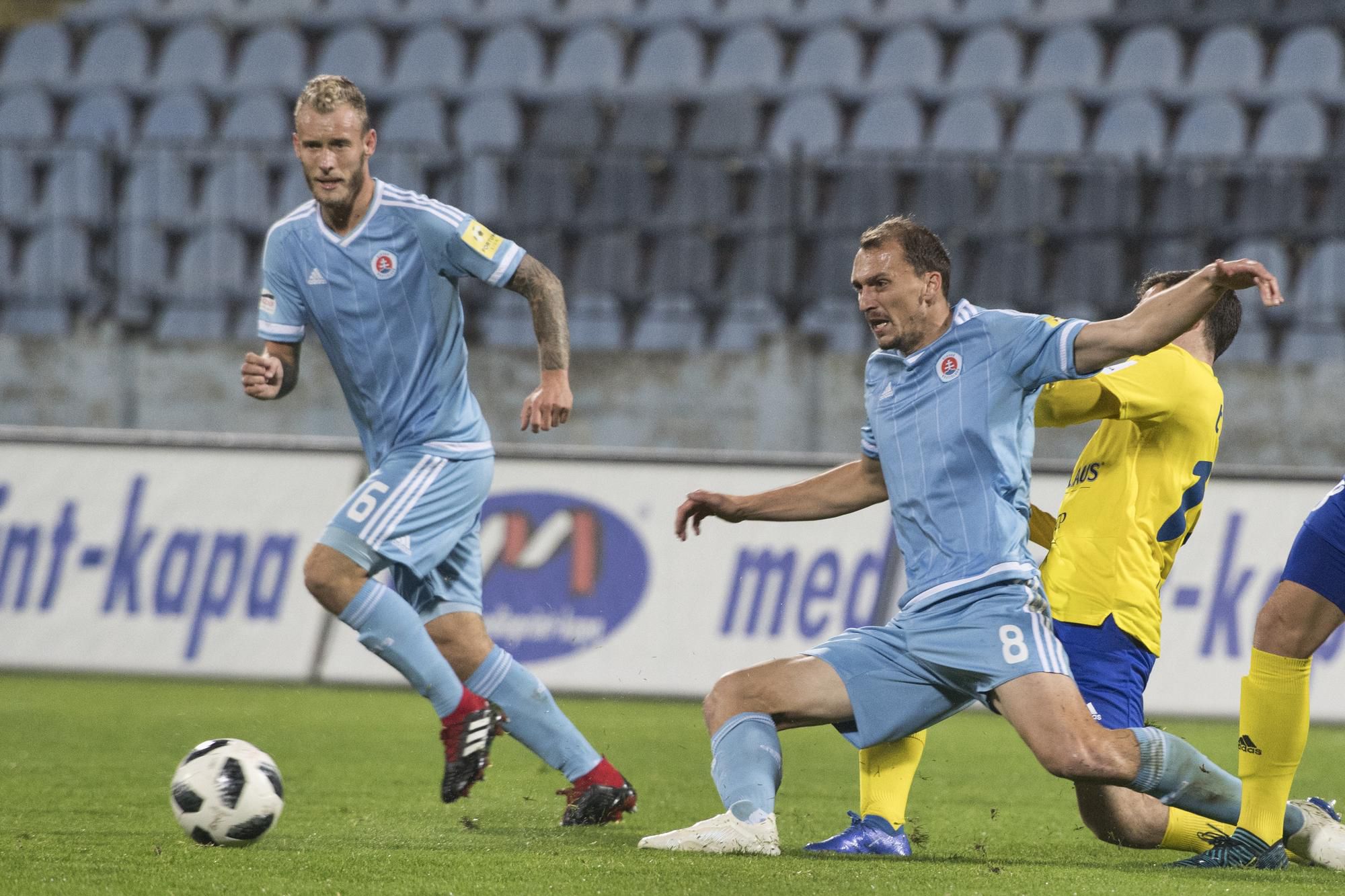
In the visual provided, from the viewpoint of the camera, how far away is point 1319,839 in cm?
461

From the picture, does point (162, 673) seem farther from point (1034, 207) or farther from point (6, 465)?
point (1034, 207)

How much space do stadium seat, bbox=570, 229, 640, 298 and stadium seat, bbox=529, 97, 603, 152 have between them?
4.02 feet

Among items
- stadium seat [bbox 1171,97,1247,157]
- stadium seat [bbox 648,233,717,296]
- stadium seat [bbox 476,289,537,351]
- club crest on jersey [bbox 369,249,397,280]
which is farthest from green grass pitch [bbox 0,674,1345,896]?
stadium seat [bbox 1171,97,1247,157]

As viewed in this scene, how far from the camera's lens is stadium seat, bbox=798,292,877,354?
12039 mm

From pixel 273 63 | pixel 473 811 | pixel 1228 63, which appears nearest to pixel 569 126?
pixel 273 63

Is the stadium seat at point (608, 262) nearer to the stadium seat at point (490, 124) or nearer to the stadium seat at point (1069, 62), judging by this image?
the stadium seat at point (490, 124)

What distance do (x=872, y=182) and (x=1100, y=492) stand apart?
25.9ft

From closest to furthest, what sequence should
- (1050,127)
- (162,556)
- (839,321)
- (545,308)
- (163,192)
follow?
(545,308) → (162,556) → (839,321) → (1050,127) → (163,192)

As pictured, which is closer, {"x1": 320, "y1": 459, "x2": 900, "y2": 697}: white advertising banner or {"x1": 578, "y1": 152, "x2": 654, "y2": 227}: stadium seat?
{"x1": 320, "y1": 459, "x2": 900, "y2": 697}: white advertising banner

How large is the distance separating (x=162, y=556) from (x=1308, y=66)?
9.65 m

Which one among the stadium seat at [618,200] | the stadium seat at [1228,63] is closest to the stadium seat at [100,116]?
the stadium seat at [618,200]

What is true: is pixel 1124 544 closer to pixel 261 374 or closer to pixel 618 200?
pixel 261 374

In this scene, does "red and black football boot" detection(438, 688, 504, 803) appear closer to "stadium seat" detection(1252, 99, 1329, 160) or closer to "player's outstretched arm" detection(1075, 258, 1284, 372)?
"player's outstretched arm" detection(1075, 258, 1284, 372)

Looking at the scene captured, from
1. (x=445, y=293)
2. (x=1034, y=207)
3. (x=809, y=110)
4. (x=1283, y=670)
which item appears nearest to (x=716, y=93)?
(x=809, y=110)
